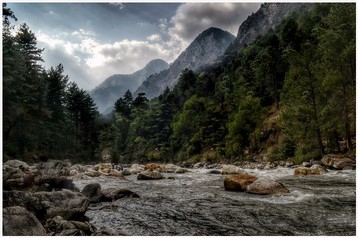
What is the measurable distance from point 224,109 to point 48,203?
55.3 metres

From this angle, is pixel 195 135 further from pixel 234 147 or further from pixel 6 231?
pixel 6 231

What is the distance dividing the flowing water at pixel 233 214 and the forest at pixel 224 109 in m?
11.7

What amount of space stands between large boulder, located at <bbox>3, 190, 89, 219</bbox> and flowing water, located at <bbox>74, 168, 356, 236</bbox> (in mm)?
632

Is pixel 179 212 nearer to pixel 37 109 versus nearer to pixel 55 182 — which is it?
pixel 55 182

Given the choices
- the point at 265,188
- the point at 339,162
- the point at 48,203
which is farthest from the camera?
the point at 339,162

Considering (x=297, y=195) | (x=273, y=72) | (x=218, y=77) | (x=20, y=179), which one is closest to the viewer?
(x=297, y=195)

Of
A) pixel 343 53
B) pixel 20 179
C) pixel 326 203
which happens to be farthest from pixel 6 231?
pixel 343 53

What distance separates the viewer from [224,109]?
6322cm

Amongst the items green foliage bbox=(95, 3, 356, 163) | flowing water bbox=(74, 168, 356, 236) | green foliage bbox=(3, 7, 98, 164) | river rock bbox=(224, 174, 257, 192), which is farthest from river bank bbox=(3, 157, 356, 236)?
green foliage bbox=(95, 3, 356, 163)

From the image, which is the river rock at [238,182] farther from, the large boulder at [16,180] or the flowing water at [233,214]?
the large boulder at [16,180]

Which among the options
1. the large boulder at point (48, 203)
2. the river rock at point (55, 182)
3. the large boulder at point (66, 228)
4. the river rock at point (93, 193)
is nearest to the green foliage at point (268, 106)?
the river rock at point (55, 182)

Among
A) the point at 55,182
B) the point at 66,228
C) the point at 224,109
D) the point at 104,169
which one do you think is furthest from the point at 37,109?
the point at 224,109

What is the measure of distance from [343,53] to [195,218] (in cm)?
2167

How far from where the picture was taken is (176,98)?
3356 inches
